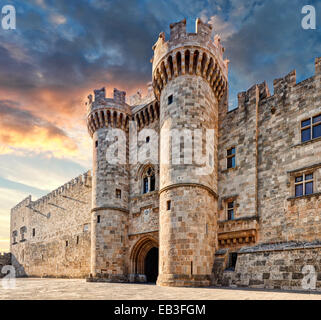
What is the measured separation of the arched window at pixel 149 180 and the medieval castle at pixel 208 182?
0.06 meters

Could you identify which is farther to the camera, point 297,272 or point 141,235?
point 141,235

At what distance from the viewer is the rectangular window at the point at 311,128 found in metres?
12.2

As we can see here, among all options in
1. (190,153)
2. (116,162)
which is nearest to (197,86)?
(190,153)

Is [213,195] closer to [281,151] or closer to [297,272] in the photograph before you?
[281,151]

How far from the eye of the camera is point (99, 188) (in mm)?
18531

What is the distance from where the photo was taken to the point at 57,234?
1072 inches

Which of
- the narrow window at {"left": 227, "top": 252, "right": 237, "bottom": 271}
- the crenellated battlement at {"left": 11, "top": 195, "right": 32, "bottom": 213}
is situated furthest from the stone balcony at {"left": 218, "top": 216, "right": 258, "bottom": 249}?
the crenellated battlement at {"left": 11, "top": 195, "right": 32, "bottom": 213}

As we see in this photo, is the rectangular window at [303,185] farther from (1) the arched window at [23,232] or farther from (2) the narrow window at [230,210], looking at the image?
(1) the arched window at [23,232]

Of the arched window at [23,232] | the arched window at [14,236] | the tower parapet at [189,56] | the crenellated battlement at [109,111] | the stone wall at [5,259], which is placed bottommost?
the stone wall at [5,259]

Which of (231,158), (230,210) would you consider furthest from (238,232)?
(231,158)

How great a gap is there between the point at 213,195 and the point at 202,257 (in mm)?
2888

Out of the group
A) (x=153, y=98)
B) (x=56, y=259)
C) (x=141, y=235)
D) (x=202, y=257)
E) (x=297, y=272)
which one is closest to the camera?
(x=297, y=272)

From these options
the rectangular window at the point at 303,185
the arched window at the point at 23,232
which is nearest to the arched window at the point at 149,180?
the rectangular window at the point at 303,185

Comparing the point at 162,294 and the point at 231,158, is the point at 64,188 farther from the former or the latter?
the point at 162,294
